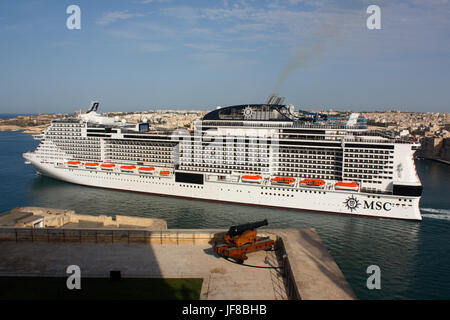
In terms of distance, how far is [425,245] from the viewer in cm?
2300

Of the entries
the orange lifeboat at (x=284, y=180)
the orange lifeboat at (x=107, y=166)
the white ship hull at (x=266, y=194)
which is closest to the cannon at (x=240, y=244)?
the white ship hull at (x=266, y=194)

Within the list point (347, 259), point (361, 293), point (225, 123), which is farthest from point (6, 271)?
point (225, 123)

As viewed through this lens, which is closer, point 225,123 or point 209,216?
point 209,216

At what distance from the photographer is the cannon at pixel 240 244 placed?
501 inches

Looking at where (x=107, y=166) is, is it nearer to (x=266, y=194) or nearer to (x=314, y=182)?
(x=266, y=194)

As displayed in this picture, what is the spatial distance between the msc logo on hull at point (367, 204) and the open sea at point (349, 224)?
0.93m

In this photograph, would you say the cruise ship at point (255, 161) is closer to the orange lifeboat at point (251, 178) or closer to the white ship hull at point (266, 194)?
the white ship hull at point (266, 194)

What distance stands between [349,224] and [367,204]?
2835mm

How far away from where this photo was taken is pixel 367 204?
93.8ft

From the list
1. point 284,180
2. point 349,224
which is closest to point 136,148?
point 284,180

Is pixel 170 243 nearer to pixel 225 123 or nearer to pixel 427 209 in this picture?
pixel 225 123
